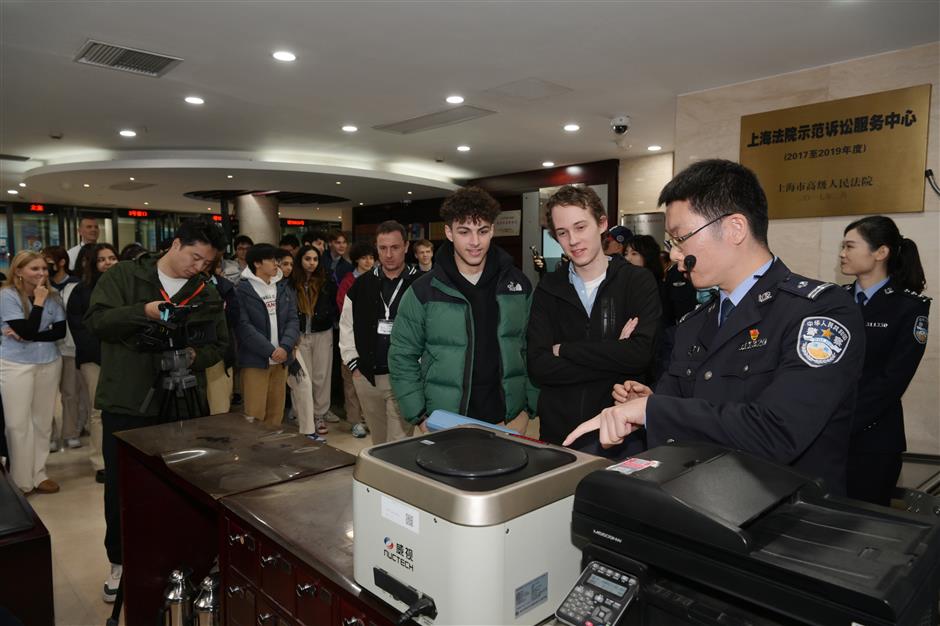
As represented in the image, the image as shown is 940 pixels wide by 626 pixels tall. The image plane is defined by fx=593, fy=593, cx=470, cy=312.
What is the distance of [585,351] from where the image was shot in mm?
2023

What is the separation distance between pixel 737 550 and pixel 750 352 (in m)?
0.61

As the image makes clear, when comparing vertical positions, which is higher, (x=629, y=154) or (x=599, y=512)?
(x=629, y=154)

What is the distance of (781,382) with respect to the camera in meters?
1.18

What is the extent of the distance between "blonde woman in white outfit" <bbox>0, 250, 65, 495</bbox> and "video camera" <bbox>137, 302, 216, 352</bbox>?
5.99 ft

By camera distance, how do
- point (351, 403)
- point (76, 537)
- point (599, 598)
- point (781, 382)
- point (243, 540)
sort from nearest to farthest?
point (599, 598) < point (781, 382) < point (243, 540) < point (76, 537) < point (351, 403)

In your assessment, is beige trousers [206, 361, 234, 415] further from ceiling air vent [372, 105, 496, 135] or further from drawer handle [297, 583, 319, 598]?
ceiling air vent [372, 105, 496, 135]

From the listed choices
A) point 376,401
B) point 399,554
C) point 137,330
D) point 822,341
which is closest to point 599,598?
point 399,554

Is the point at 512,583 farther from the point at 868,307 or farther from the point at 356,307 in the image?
the point at 356,307

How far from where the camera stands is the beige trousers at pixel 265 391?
4.33 metres

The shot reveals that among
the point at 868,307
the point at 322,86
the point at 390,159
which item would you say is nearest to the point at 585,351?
the point at 868,307

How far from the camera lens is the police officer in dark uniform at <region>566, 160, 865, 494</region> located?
3.81ft

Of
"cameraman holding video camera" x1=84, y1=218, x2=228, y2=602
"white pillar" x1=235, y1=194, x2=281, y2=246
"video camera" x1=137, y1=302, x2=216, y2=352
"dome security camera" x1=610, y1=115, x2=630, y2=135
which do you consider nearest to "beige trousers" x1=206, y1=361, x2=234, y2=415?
"cameraman holding video camera" x1=84, y1=218, x2=228, y2=602

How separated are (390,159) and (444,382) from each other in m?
7.28

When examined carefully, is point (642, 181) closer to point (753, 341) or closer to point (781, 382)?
point (753, 341)
